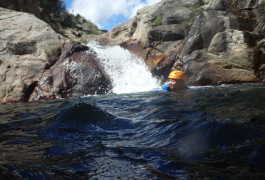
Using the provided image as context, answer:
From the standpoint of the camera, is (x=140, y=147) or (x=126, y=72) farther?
(x=126, y=72)

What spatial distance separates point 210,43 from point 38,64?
7.18 metres

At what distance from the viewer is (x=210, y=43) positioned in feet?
35.4

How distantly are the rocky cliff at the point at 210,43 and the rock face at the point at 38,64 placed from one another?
3296mm

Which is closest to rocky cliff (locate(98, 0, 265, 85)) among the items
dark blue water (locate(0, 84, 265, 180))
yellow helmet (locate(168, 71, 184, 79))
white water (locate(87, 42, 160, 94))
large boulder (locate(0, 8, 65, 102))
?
white water (locate(87, 42, 160, 94))

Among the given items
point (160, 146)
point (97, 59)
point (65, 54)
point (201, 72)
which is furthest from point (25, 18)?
point (160, 146)

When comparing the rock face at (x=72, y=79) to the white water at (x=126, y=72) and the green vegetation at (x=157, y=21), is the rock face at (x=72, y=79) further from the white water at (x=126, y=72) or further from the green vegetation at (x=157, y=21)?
the green vegetation at (x=157, y=21)

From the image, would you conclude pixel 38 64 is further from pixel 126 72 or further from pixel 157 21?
pixel 157 21

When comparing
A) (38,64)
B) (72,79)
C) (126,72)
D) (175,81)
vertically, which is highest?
(38,64)

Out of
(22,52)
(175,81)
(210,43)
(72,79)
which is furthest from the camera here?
(22,52)

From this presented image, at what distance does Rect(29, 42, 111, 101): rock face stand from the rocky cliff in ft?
9.11

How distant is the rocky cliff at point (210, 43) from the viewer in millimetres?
9469

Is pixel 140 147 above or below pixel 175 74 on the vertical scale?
below

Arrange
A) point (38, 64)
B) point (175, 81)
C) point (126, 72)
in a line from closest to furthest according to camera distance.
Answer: point (175, 81)
point (38, 64)
point (126, 72)

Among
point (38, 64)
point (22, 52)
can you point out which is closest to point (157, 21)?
point (38, 64)
